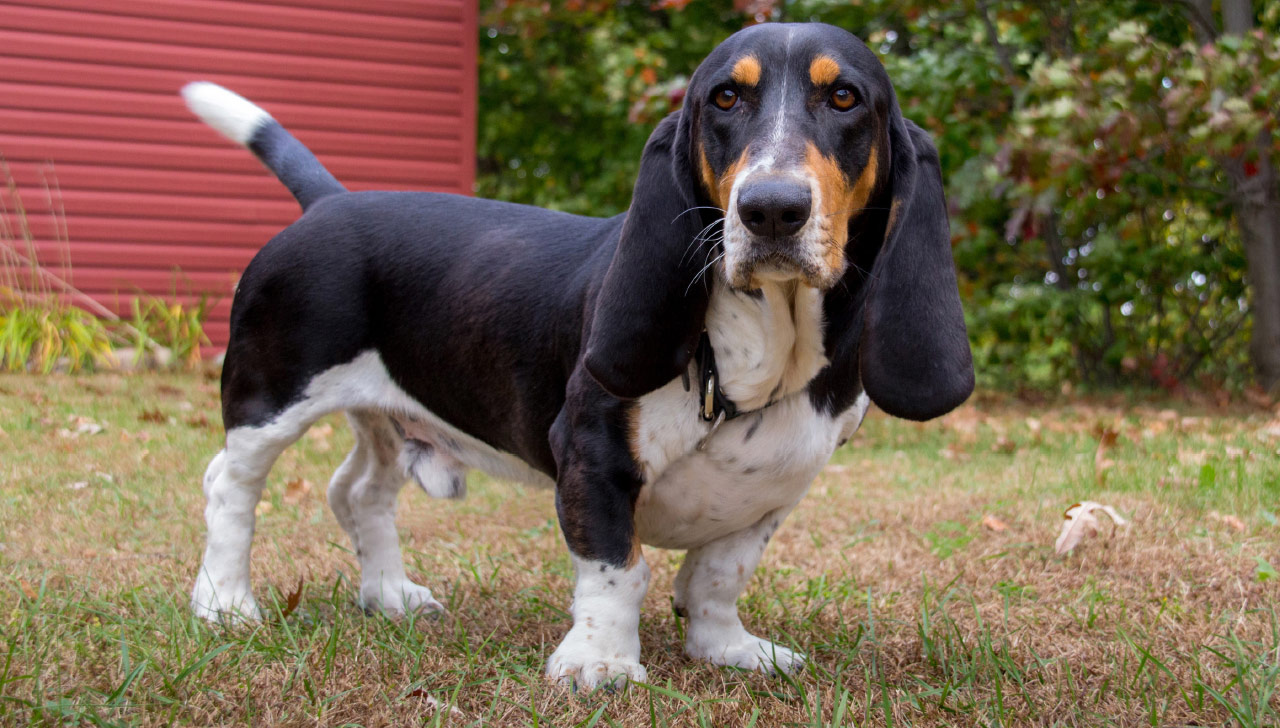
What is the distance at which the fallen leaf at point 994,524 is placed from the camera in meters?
3.97

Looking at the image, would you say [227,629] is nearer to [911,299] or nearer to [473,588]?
[473,588]

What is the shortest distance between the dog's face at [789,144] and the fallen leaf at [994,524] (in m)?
2.12

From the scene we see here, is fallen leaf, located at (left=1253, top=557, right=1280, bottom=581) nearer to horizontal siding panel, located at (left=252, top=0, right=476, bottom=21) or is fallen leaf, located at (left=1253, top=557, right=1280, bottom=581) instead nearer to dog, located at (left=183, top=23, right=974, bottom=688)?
dog, located at (left=183, top=23, right=974, bottom=688)

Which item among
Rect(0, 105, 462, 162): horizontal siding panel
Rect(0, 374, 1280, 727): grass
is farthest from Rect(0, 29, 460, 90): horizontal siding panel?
Rect(0, 374, 1280, 727): grass

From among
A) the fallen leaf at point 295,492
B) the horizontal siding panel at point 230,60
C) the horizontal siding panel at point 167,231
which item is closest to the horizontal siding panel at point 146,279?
the horizontal siding panel at point 167,231

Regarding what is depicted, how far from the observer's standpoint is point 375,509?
325cm

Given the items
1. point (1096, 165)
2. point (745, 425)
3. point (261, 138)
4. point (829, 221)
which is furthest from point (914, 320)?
point (1096, 165)

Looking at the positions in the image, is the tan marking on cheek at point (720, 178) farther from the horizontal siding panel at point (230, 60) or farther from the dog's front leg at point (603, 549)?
the horizontal siding panel at point (230, 60)

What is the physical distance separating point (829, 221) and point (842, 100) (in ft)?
0.98

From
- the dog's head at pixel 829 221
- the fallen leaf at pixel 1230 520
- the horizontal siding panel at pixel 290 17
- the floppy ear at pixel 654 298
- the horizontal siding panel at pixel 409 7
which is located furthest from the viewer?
the horizontal siding panel at pixel 409 7

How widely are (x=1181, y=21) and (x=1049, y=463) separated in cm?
575

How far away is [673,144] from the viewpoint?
235cm

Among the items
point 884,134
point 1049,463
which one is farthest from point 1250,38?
point 884,134

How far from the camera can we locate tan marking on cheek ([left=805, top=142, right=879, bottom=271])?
79.6 inches
